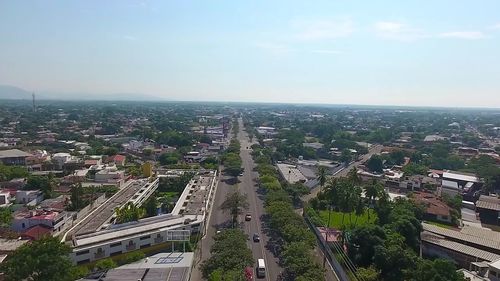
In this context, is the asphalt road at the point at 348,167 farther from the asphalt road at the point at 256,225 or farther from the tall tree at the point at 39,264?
the tall tree at the point at 39,264

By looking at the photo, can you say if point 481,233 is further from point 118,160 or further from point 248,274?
point 118,160

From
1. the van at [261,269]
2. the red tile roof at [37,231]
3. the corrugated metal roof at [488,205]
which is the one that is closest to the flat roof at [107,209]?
the red tile roof at [37,231]

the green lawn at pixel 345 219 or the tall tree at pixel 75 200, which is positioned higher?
the tall tree at pixel 75 200

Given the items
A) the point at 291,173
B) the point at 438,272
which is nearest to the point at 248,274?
the point at 438,272

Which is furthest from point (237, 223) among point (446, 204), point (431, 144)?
point (431, 144)

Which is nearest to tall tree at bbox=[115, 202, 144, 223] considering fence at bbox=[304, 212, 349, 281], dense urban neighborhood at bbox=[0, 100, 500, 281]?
dense urban neighborhood at bbox=[0, 100, 500, 281]

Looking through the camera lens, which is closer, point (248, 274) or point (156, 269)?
point (248, 274)

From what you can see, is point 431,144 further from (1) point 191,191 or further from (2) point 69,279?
(2) point 69,279

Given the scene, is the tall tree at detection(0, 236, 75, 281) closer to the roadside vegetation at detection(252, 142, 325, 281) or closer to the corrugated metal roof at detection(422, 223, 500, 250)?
the roadside vegetation at detection(252, 142, 325, 281)
